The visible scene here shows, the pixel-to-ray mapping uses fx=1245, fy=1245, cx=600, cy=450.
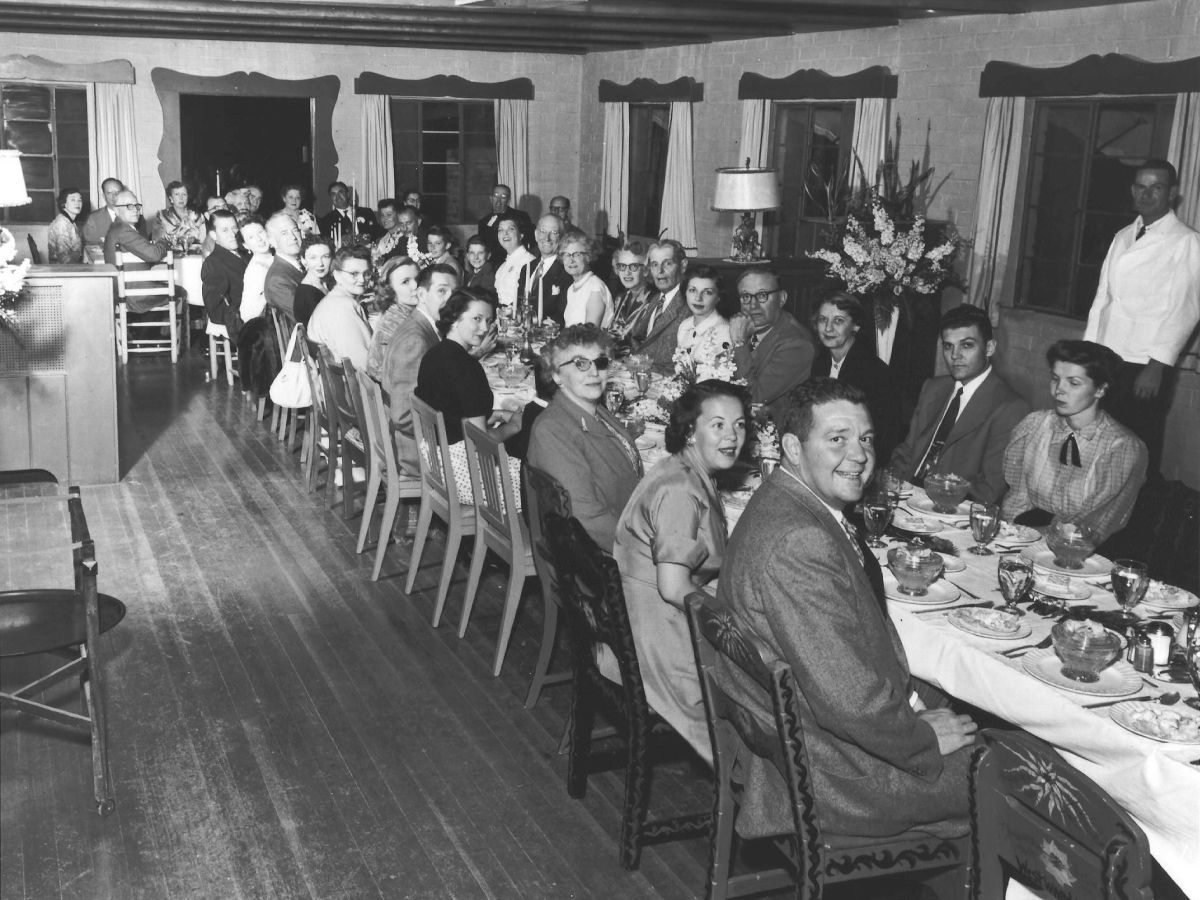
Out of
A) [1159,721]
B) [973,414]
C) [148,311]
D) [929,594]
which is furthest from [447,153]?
[1159,721]

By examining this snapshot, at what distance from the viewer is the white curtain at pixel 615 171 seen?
12.9 metres

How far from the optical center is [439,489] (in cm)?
525

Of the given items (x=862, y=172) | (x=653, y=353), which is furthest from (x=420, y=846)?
(x=862, y=172)

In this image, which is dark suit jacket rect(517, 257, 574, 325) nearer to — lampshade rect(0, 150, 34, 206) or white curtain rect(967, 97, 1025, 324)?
white curtain rect(967, 97, 1025, 324)

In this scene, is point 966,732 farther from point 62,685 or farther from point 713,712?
point 62,685

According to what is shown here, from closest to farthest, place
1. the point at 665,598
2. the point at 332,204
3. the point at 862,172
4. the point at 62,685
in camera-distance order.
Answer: the point at 665,598, the point at 62,685, the point at 862,172, the point at 332,204

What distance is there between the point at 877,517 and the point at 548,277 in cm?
522

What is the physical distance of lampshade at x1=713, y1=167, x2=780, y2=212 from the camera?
27.1ft

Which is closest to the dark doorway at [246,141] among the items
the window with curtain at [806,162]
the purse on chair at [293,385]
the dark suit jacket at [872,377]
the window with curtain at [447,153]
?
the window with curtain at [447,153]

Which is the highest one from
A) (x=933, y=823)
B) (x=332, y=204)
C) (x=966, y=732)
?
(x=332, y=204)

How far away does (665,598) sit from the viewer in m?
3.25

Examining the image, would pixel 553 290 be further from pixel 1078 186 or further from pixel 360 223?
pixel 360 223

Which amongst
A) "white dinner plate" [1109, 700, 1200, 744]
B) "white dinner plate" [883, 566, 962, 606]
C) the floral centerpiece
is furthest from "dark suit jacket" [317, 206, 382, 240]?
"white dinner plate" [1109, 700, 1200, 744]

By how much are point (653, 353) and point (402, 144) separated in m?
7.81
